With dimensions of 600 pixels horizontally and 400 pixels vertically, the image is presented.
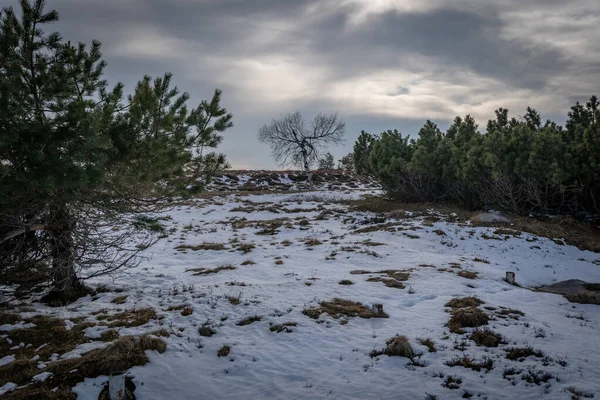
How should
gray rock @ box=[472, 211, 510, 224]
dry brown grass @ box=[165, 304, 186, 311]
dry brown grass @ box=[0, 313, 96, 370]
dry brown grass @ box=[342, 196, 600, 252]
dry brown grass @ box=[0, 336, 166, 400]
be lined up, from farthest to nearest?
gray rock @ box=[472, 211, 510, 224]
dry brown grass @ box=[342, 196, 600, 252]
dry brown grass @ box=[165, 304, 186, 311]
dry brown grass @ box=[0, 313, 96, 370]
dry brown grass @ box=[0, 336, 166, 400]

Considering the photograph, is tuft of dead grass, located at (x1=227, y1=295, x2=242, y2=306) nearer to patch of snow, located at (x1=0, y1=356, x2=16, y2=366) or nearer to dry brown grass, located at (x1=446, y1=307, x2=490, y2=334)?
patch of snow, located at (x1=0, y1=356, x2=16, y2=366)

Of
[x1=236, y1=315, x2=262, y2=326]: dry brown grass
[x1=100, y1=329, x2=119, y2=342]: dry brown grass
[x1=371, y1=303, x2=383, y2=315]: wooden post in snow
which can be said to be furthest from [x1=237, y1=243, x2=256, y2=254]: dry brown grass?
[x1=100, y1=329, x2=119, y2=342]: dry brown grass

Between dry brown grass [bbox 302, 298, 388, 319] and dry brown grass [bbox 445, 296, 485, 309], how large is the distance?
169 centimetres

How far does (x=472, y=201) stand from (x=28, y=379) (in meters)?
23.4

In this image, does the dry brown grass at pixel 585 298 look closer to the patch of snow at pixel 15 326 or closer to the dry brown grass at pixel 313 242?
the dry brown grass at pixel 313 242

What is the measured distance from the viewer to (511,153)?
60.6 ft

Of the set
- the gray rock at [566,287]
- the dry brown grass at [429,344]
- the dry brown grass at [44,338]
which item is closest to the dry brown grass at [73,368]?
the dry brown grass at [44,338]

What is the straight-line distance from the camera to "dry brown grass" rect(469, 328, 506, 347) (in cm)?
578

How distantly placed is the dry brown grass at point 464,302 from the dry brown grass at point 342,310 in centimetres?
169

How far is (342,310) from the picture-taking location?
24.2 ft

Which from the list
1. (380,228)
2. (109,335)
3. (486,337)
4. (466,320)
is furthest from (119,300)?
(380,228)

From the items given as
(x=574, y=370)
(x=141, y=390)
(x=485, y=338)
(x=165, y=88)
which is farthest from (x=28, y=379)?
(x=574, y=370)

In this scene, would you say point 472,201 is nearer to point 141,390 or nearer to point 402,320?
point 402,320

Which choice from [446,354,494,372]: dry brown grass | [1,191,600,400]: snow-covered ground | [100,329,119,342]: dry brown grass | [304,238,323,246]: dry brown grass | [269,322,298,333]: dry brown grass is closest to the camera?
[1,191,600,400]: snow-covered ground
